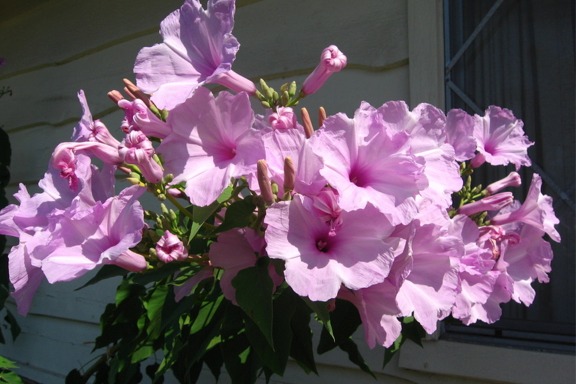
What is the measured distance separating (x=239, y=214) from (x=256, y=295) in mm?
114

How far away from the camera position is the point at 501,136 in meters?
1.17

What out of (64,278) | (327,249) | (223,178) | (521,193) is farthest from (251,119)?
(521,193)

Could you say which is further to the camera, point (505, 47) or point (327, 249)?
point (505, 47)

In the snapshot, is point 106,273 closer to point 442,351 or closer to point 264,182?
point 264,182

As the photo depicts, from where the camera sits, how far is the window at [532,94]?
1663mm

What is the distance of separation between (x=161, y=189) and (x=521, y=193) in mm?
1197

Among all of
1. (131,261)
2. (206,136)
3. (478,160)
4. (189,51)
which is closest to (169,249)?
(131,261)

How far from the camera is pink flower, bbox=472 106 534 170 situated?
45.5 inches

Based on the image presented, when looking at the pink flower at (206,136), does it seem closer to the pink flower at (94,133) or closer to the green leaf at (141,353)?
the pink flower at (94,133)

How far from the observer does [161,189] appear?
90 cm

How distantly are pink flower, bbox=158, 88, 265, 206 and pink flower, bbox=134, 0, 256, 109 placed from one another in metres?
0.03

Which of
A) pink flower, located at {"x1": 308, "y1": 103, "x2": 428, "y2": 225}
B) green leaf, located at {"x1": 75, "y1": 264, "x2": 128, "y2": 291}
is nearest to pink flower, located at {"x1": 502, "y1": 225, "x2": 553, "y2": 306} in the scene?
pink flower, located at {"x1": 308, "y1": 103, "x2": 428, "y2": 225}

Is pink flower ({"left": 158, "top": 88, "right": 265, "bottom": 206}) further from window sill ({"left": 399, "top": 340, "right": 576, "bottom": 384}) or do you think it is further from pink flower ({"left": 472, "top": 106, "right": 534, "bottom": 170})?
window sill ({"left": 399, "top": 340, "right": 576, "bottom": 384})

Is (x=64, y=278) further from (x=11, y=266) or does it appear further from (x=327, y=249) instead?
(x=327, y=249)
